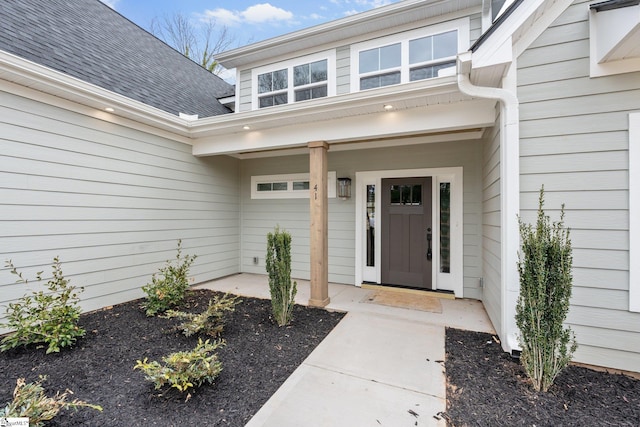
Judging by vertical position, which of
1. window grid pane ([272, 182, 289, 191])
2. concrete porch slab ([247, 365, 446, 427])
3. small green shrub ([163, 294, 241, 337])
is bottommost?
concrete porch slab ([247, 365, 446, 427])

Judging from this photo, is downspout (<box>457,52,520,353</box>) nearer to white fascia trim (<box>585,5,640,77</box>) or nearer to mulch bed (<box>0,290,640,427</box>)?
mulch bed (<box>0,290,640,427</box>)

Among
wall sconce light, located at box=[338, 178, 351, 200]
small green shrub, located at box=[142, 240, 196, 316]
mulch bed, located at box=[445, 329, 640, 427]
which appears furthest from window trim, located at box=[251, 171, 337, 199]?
mulch bed, located at box=[445, 329, 640, 427]

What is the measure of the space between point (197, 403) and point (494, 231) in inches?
138

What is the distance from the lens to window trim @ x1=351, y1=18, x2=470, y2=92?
4.36 meters

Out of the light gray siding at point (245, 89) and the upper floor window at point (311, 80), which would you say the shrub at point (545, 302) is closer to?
the upper floor window at point (311, 80)

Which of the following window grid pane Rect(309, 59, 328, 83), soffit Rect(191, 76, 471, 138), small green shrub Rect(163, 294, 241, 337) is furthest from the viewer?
window grid pane Rect(309, 59, 328, 83)

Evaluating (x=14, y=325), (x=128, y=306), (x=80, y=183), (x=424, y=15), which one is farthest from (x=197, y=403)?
(x=424, y=15)

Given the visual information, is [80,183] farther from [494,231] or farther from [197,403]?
[494,231]

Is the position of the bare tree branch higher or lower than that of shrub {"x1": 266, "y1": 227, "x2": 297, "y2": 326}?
higher

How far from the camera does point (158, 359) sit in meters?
2.68

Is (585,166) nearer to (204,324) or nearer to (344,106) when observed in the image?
(344,106)

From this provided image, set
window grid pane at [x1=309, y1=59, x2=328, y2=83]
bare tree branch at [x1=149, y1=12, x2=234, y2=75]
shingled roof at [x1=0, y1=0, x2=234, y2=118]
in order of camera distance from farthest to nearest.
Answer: bare tree branch at [x1=149, y1=12, x2=234, y2=75], window grid pane at [x1=309, y1=59, x2=328, y2=83], shingled roof at [x1=0, y1=0, x2=234, y2=118]

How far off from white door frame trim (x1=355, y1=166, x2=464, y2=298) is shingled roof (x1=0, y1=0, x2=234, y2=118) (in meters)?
3.84

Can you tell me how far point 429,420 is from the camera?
6.29 feet
